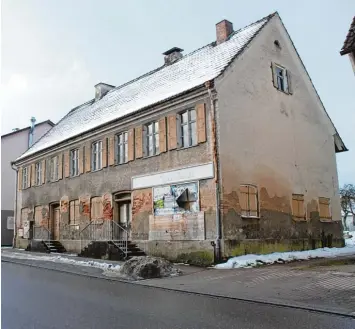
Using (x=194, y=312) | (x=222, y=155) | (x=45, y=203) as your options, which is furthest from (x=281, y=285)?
(x=45, y=203)

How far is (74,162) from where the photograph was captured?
23391 mm

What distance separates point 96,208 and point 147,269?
9348 mm

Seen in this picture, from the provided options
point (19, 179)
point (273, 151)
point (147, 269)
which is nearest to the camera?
point (147, 269)

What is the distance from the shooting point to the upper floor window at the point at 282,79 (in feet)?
64.2

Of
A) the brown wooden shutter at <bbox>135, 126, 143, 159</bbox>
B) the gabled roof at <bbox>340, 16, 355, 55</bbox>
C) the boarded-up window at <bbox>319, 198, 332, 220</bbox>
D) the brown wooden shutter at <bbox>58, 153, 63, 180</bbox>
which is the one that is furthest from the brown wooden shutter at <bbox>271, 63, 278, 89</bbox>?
the brown wooden shutter at <bbox>58, 153, 63, 180</bbox>

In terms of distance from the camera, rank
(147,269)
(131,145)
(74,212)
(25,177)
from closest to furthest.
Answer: (147,269) → (131,145) → (74,212) → (25,177)

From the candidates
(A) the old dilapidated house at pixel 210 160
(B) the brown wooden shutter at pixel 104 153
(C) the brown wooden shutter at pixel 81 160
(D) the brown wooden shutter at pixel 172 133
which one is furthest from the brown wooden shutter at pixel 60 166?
(D) the brown wooden shutter at pixel 172 133

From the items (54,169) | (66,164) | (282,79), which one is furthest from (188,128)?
(54,169)

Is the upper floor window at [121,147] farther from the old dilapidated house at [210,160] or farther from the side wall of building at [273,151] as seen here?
the side wall of building at [273,151]

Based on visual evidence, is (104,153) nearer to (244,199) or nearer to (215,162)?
(215,162)

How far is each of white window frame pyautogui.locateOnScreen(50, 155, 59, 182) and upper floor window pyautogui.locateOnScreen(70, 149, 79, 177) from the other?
163 cm

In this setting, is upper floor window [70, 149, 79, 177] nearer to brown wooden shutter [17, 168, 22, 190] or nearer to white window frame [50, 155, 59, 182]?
white window frame [50, 155, 59, 182]

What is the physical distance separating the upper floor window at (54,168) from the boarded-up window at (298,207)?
539 inches

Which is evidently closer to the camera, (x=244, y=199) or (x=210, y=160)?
(x=210, y=160)
